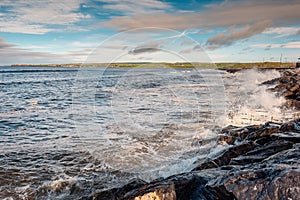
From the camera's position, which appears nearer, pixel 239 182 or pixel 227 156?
pixel 239 182

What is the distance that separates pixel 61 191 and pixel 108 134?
254 inches

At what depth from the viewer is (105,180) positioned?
8.88 m

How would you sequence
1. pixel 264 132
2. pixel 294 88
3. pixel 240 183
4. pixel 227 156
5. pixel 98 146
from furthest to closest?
pixel 294 88
pixel 98 146
pixel 264 132
pixel 227 156
pixel 240 183

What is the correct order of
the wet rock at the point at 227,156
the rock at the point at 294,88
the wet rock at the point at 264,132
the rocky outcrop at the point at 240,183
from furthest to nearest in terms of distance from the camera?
the rock at the point at 294,88 < the wet rock at the point at 264,132 < the wet rock at the point at 227,156 < the rocky outcrop at the point at 240,183

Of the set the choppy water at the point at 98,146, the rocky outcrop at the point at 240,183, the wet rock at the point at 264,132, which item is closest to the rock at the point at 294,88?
the choppy water at the point at 98,146

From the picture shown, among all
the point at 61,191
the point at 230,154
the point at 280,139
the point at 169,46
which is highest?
the point at 169,46

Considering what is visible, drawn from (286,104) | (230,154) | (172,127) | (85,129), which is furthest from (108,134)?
(286,104)

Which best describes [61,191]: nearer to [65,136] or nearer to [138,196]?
[138,196]

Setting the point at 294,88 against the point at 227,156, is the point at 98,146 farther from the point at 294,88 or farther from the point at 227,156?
the point at 294,88

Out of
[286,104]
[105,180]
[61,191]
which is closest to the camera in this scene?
[61,191]

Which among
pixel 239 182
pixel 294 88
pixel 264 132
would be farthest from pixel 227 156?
pixel 294 88

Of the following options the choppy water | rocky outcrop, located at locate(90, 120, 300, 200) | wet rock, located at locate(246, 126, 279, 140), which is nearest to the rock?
the choppy water

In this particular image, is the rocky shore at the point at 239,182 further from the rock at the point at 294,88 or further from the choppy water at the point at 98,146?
the rock at the point at 294,88

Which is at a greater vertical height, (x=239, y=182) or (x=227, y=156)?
(x=239, y=182)
